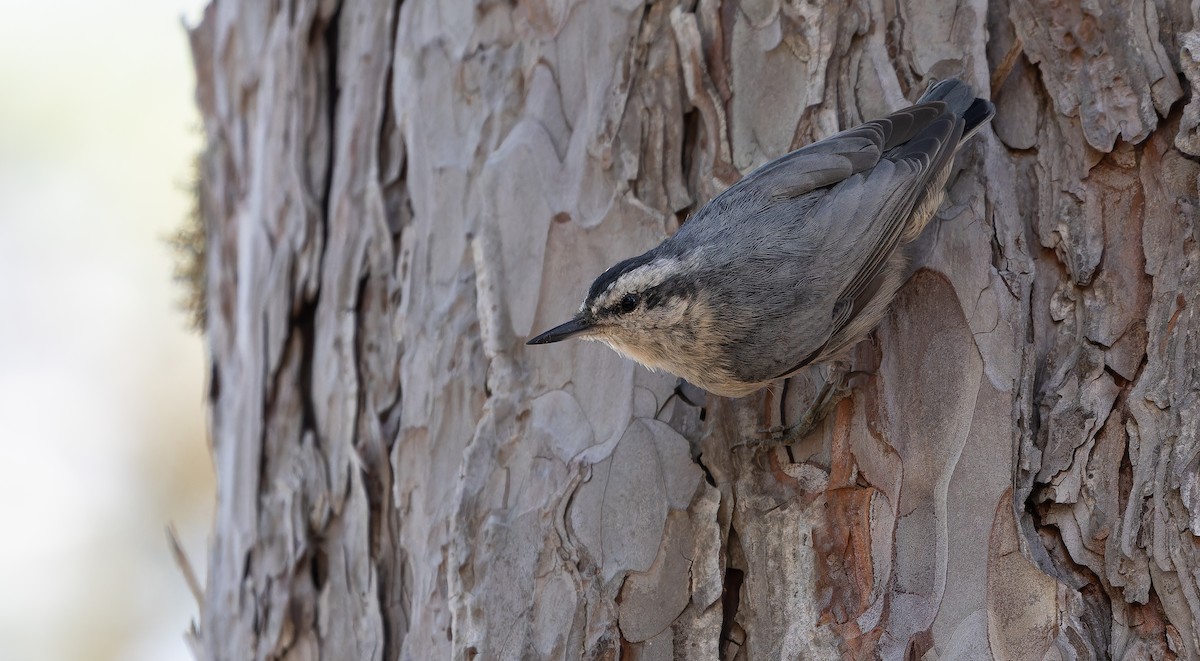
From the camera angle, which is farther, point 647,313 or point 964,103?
point 647,313

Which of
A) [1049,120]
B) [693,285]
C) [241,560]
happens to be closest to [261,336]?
[241,560]

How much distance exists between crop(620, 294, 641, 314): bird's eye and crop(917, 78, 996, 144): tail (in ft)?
2.65

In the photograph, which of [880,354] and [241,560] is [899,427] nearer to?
[880,354]

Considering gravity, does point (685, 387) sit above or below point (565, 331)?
below

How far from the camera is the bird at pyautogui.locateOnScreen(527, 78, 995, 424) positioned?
2227 mm

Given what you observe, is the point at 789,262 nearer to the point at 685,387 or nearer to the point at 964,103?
the point at 685,387

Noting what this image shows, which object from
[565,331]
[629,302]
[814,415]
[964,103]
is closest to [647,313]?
[629,302]

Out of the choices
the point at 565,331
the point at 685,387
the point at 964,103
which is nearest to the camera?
the point at 964,103

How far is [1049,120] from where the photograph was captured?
85.7 inches

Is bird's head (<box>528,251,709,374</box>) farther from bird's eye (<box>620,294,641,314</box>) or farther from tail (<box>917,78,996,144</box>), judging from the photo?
tail (<box>917,78,996,144</box>)

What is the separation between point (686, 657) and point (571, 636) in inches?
10.1

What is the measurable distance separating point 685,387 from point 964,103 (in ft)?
3.06

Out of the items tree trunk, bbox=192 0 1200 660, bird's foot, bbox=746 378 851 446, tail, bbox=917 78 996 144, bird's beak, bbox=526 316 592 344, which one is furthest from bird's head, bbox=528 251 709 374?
tail, bbox=917 78 996 144

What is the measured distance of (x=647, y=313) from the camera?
2361 millimetres
